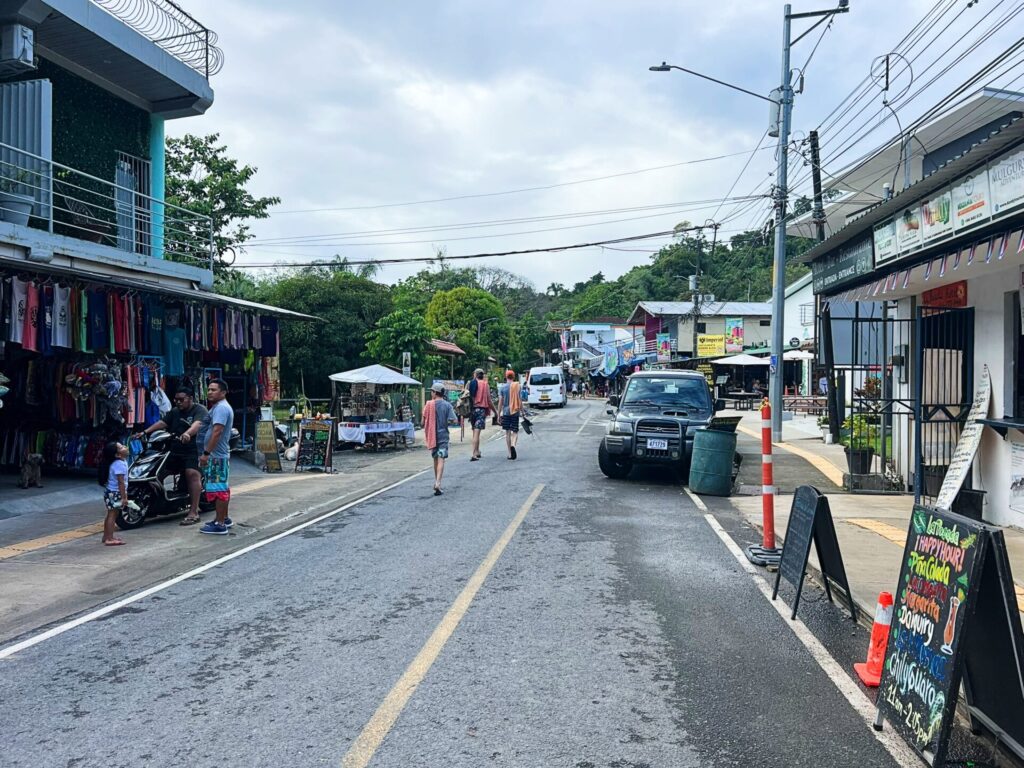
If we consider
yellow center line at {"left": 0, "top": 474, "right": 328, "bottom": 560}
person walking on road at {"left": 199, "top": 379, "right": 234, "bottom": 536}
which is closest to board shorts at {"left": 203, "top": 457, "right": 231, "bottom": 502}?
person walking on road at {"left": 199, "top": 379, "right": 234, "bottom": 536}

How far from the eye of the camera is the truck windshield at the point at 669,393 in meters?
14.7

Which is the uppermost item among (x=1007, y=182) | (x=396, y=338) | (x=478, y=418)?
(x=1007, y=182)

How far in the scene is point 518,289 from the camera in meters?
103

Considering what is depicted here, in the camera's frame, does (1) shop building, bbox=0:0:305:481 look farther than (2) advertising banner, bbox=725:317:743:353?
No

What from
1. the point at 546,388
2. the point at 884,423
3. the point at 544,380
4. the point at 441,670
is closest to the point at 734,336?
the point at 544,380

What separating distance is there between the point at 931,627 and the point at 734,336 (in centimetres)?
5004

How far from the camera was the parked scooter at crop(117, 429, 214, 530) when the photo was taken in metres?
9.80

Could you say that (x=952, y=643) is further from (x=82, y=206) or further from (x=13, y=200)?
(x=82, y=206)

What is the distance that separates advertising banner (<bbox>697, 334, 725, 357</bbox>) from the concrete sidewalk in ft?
106

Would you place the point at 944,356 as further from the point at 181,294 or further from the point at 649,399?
the point at 181,294

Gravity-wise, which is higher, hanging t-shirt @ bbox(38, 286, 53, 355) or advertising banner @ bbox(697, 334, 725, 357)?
advertising banner @ bbox(697, 334, 725, 357)

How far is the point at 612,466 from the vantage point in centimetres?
1416

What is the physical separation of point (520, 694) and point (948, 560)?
7.68ft

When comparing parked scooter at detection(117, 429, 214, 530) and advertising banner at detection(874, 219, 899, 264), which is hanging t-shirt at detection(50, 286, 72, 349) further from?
advertising banner at detection(874, 219, 899, 264)
